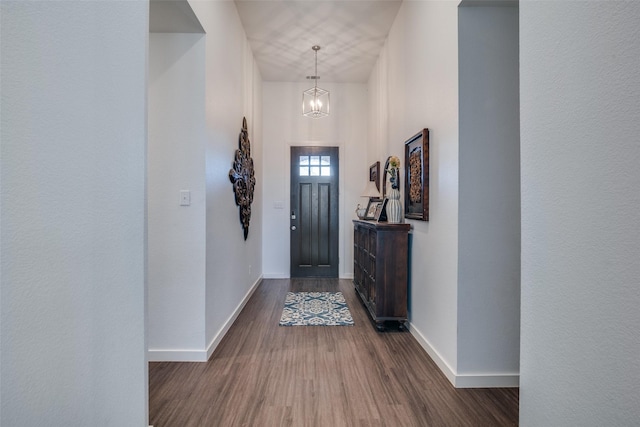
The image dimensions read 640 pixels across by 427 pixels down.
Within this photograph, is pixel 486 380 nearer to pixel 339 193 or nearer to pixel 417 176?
pixel 417 176

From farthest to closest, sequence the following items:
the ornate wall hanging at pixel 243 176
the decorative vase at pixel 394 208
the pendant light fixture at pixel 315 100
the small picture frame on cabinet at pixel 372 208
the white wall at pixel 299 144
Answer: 1. the white wall at pixel 299 144
2. the pendant light fixture at pixel 315 100
3. the small picture frame on cabinet at pixel 372 208
4. the ornate wall hanging at pixel 243 176
5. the decorative vase at pixel 394 208

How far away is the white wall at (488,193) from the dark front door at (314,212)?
3.29m

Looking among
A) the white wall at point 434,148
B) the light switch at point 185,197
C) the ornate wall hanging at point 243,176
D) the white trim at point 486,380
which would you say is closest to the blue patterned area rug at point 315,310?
the white wall at point 434,148

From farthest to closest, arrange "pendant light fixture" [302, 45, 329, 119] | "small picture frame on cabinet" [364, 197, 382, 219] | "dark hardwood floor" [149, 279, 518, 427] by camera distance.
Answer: "pendant light fixture" [302, 45, 329, 119] < "small picture frame on cabinet" [364, 197, 382, 219] < "dark hardwood floor" [149, 279, 518, 427]

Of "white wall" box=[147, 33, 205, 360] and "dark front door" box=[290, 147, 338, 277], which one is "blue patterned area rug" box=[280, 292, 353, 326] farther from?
"white wall" box=[147, 33, 205, 360]

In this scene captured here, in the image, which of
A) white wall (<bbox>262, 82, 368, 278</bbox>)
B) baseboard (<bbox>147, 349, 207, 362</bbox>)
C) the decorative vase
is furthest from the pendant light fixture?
baseboard (<bbox>147, 349, 207, 362</bbox>)

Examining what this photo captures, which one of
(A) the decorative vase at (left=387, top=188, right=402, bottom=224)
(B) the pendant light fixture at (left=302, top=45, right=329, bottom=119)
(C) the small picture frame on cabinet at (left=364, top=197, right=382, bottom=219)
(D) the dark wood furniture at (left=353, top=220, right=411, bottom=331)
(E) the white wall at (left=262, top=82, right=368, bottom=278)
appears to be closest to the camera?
(D) the dark wood furniture at (left=353, top=220, right=411, bottom=331)

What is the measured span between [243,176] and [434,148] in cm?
202

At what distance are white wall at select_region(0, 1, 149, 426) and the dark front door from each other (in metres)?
3.83

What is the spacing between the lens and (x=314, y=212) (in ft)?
17.1

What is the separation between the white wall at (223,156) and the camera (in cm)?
237

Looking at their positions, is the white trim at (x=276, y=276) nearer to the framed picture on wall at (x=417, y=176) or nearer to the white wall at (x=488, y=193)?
the framed picture on wall at (x=417, y=176)

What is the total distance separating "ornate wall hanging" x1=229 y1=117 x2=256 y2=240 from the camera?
3160 millimetres


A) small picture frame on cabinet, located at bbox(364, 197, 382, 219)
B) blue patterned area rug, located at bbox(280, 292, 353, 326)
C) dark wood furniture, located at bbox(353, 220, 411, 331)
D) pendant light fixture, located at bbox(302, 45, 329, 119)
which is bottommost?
blue patterned area rug, located at bbox(280, 292, 353, 326)
